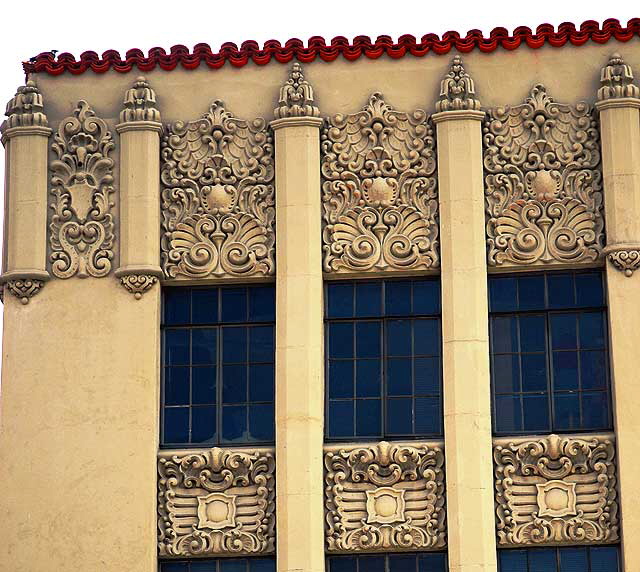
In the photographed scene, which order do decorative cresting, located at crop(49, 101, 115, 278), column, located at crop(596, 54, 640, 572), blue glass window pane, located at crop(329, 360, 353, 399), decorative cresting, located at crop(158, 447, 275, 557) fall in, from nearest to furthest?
1. column, located at crop(596, 54, 640, 572)
2. decorative cresting, located at crop(158, 447, 275, 557)
3. blue glass window pane, located at crop(329, 360, 353, 399)
4. decorative cresting, located at crop(49, 101, 115, 278)

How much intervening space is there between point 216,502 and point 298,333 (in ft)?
9.14

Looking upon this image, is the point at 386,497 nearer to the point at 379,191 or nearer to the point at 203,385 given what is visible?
the point at 203,385

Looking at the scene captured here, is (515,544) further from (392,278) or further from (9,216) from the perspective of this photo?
(9,216)

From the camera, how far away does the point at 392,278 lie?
30531 millimetres

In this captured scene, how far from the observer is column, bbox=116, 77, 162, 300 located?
30.4 m

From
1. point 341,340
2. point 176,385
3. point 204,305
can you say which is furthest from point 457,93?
point 176,385

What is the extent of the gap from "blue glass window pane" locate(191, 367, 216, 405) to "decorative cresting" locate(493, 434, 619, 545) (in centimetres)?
433

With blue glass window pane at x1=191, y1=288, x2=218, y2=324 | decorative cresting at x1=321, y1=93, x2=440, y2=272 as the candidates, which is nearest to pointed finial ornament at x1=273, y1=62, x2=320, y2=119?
decorative cresting at x1=321, y1=93, x2=440, y2=272

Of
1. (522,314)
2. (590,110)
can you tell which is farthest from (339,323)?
(590,110)

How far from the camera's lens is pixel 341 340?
99.3 ft

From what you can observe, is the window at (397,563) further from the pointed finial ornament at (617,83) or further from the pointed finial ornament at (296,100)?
the pointed finial ornament at (617,83)

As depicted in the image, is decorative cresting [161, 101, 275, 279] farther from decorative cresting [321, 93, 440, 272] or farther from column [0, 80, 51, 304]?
column [0, 80, 51, 304]

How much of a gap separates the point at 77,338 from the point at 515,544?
7.20m

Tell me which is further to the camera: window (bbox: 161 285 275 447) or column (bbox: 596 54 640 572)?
window (bbox: 161 285 275 447)
